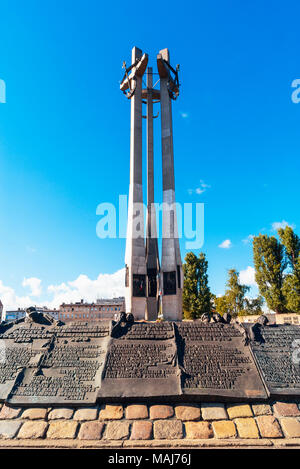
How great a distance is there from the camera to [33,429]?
156 inches

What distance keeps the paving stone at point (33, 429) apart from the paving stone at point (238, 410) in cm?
283

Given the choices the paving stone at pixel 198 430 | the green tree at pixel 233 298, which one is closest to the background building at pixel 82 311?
the green tree at pixel 233 298

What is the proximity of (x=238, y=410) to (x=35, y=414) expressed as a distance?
3190 millimetres

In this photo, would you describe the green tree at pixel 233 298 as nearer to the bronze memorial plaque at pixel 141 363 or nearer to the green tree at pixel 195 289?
the green tree at pixel 195 289

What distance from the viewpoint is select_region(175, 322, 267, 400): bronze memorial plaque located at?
14.7 ft

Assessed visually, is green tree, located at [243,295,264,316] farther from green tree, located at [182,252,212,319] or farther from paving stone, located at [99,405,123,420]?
paving stone, located at [99,405,123,420]

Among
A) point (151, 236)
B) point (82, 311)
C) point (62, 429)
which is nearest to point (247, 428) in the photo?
point (62, 429)

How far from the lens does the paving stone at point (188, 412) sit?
13.7ft

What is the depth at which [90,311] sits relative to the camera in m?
71.8

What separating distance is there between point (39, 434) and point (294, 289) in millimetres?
22482

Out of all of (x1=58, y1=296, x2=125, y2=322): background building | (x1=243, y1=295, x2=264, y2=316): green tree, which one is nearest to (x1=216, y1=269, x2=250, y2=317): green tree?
(x1=243, y1=295, x2=264, y2=316): green tree
